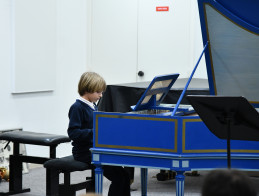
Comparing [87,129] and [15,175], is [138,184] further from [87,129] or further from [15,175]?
[87,129]

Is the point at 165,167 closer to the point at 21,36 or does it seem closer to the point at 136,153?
the point at 136,153

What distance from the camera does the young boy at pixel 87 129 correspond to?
162 inches

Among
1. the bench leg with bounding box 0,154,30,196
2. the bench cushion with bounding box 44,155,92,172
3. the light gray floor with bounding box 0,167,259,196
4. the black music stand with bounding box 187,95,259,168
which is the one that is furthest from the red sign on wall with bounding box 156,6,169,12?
the black music stand with bounding box 187,95,259,168

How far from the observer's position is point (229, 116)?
308cm

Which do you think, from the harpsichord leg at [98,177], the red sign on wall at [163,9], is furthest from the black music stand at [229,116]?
the red sign on wall at [163,9]

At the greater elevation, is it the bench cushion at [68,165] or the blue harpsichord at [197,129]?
the blue harpsichord at [197,129]

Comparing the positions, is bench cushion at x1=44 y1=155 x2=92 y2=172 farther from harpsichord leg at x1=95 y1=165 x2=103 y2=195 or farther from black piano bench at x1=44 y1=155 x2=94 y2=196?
harpsichord leg at x1=95 y1=165 x2=103 y2=195

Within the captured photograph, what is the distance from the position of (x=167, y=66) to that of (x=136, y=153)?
3.00 m

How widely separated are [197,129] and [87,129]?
835 mm

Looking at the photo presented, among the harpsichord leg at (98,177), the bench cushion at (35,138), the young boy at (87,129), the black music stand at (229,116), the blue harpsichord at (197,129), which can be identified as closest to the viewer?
the black music stand at (229,116)

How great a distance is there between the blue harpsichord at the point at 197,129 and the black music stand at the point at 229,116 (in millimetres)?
586

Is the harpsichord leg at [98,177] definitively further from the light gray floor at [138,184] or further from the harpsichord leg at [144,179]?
the light gray floor at [138,184]

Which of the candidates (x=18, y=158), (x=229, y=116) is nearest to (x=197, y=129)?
(x=229, y=116)

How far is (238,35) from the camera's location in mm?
3943
